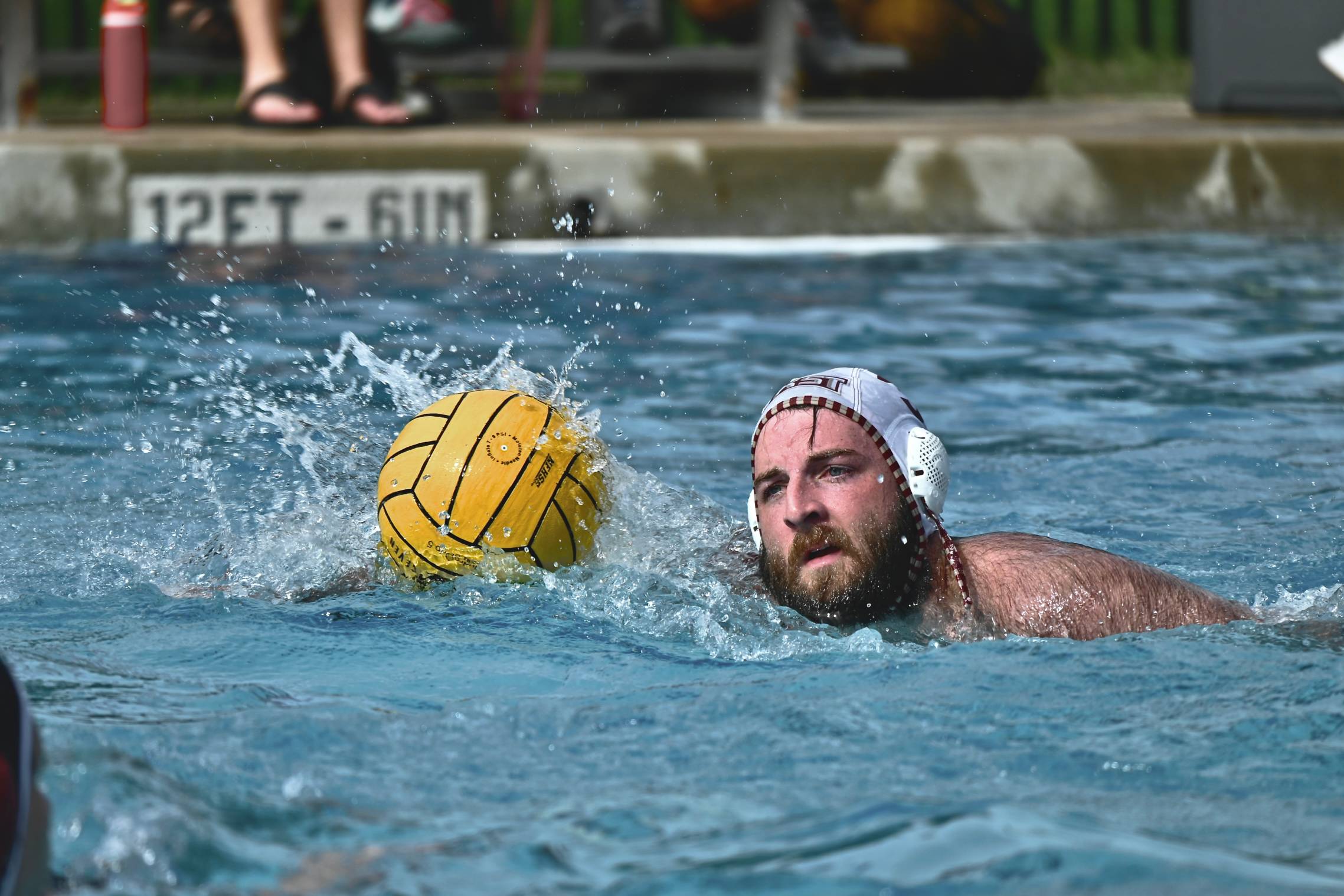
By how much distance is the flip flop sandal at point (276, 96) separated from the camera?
8.63 metres

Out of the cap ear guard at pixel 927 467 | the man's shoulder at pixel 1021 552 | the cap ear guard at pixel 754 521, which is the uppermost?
the cap ear guard at pixel 927 467

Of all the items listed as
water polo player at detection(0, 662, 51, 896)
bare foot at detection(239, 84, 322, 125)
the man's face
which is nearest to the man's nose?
the man's face

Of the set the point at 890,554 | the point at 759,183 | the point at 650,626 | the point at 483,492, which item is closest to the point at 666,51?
the point at 759,183

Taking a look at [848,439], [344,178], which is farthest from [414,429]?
[344,178]

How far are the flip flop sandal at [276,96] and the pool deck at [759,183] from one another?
45 millimetres

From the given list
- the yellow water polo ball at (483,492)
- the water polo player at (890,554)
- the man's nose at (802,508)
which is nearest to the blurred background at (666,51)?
the yellow water polo ball at (483,492)

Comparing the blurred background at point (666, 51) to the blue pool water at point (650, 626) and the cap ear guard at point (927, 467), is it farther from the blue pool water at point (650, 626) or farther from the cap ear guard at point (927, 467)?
the cap ear guard at point (927, 467)

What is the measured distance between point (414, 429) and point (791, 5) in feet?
21.0

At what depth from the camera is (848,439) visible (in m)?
3.66

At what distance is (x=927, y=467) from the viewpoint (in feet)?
12.0

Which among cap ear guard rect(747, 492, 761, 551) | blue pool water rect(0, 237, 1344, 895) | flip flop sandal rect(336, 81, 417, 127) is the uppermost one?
flip flop sandal rect(336, 81, 417, 127)

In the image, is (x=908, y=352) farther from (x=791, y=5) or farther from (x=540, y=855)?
(x=540, y=855)

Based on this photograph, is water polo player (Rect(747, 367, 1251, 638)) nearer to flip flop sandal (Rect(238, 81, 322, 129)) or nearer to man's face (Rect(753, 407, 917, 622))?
man's face (Rect(753, 407, 917, 622))

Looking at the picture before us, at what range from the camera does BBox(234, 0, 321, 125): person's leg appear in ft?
28.1
